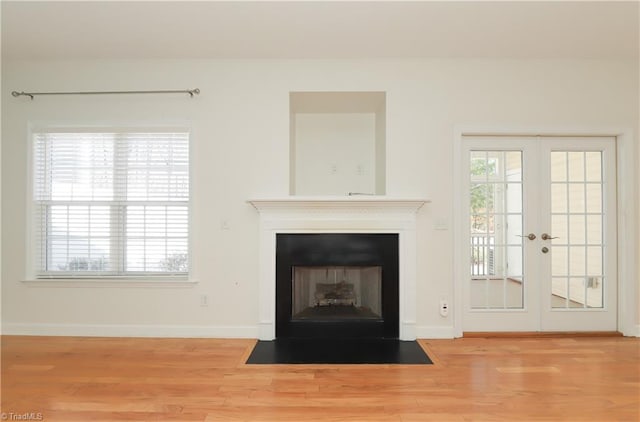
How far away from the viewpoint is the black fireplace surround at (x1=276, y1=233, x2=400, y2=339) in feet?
11.0

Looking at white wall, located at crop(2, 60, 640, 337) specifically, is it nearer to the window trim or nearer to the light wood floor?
the window trim

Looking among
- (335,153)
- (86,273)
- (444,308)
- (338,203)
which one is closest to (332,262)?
(338,203)

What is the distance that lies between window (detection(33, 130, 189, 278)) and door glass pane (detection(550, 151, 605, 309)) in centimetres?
353

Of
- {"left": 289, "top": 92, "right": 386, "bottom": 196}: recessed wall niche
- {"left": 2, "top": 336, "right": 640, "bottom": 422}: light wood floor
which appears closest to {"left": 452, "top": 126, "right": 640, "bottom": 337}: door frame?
{"left": 2, "top": 336, "right": 640, "bottom": 422}: light wood floor

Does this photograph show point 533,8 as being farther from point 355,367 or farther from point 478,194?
point 355,367

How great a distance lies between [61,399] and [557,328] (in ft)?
13.2

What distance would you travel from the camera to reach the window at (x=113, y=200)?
3490 millimetres

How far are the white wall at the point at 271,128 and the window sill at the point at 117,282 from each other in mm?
39

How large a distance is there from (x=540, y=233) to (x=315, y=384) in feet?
8.36

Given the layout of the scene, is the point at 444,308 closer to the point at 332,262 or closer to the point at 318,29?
the point at 332,262

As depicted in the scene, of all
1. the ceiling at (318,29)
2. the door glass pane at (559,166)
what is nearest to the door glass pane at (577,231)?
the door glass pane at (559,166)

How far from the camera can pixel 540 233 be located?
3.50 metres

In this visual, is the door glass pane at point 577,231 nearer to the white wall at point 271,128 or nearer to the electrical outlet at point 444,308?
the white wall at point 271,128

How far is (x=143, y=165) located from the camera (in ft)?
11.5
